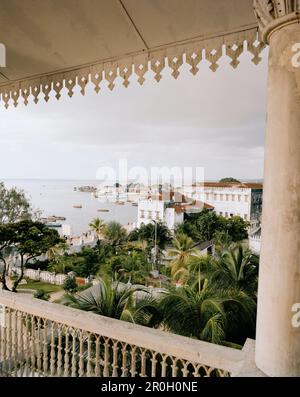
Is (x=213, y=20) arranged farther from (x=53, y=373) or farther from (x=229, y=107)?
(x=229, y=107)

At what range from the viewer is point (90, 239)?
1772 inches

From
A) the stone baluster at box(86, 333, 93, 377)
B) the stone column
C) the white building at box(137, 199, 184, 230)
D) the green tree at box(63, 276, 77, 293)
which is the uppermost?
the stone column

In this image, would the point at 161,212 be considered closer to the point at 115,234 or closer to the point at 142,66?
the point at 115,234

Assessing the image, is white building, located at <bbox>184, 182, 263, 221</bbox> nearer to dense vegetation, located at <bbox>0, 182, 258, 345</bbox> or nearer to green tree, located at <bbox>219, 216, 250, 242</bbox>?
green tree, located at <bbox>219, 216, 250, 242</bbox>

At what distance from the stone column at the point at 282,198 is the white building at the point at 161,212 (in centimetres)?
3857

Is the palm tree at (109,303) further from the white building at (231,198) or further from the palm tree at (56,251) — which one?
the white building at (231,198)

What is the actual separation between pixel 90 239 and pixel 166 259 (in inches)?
644

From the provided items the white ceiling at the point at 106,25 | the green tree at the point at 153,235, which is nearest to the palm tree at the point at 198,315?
the white ceiling at the point at 106,25

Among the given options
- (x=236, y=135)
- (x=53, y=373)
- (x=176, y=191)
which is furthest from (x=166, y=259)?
(x=53, y=373)

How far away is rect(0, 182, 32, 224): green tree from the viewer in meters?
28.2

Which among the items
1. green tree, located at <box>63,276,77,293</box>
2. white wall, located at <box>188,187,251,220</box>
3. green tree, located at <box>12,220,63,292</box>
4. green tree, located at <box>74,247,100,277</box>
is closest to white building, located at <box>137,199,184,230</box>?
white wall, located at <box>188,187,251,220</box>

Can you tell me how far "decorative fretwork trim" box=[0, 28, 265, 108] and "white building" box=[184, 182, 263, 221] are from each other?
1546 inches

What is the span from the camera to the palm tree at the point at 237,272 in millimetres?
8900

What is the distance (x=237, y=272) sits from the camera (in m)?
9.10
